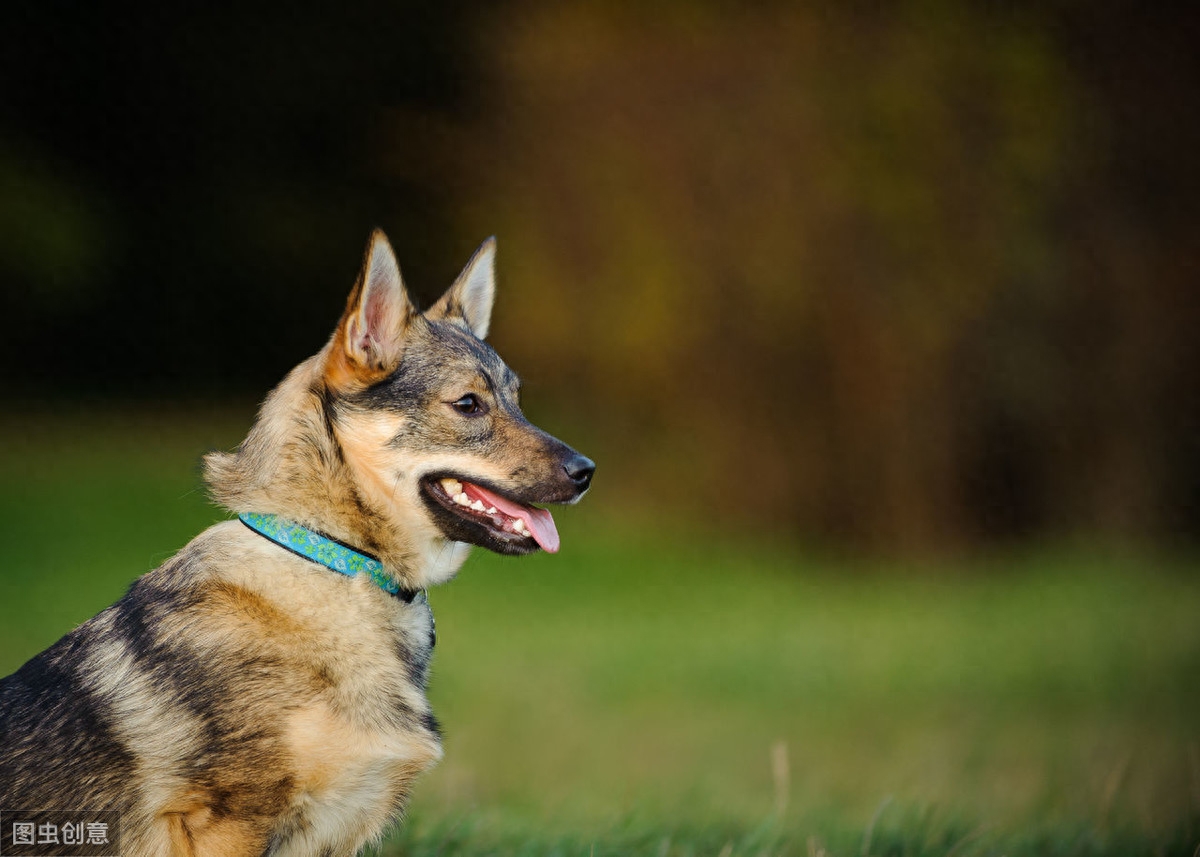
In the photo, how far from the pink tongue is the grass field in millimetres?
600

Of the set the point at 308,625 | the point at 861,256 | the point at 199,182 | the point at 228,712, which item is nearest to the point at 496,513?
the point at 308,625

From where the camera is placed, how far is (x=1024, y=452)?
44.1 feet

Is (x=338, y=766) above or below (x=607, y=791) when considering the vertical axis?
above

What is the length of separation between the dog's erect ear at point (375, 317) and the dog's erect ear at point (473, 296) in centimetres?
56

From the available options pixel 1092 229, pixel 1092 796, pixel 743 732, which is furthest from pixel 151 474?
pixel 1092 796

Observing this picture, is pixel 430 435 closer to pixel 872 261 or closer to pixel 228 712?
pixel 228 712

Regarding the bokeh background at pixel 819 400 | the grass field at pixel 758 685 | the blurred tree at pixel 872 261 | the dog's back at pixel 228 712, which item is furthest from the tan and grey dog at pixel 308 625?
the blurred tree at pixel 872 261

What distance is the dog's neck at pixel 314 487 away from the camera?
11.7ft

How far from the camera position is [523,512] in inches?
150

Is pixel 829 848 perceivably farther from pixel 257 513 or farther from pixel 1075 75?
pixel 1075 75

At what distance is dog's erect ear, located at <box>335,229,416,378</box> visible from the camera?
364 centimetres

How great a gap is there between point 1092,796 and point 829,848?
2.20 m

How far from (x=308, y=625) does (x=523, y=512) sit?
29.7 inches

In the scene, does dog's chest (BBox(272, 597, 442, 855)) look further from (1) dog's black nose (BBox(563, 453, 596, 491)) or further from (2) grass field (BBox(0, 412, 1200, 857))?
(1) dog's black nose (BBox(563, 453, 596, 491))
